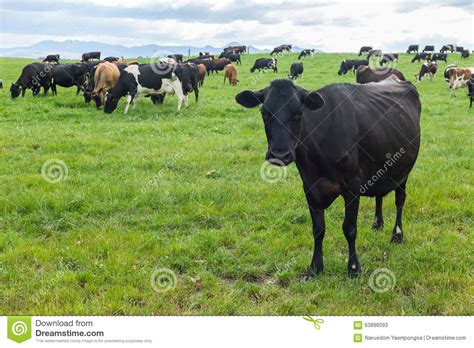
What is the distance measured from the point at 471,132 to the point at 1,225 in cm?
1289

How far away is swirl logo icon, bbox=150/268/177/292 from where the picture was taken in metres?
5.25

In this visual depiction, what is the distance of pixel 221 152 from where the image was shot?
11.4 metres

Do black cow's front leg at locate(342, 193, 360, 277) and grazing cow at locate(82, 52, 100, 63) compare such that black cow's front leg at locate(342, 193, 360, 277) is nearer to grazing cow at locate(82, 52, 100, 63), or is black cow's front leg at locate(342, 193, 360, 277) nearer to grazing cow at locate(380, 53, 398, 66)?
grazing cow at locate(380, 53, 398, 66)

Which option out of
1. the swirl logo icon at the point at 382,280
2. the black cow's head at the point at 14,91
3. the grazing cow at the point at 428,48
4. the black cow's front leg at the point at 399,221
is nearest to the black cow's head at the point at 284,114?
the swirl logo icon at the point at 382,280

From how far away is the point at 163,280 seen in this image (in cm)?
544

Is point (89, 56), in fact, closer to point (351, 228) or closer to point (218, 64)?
point (218, 64)

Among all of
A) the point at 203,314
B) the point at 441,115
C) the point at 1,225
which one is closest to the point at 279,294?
the point at 203,314

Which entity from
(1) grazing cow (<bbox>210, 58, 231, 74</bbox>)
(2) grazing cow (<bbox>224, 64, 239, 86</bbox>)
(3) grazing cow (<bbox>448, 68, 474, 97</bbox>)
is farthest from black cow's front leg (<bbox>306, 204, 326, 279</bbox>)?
(1) grazing cow (<bbox>210, 58, 231, 74</bbox>)

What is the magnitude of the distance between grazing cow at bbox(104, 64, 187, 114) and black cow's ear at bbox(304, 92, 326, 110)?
47.2 ft

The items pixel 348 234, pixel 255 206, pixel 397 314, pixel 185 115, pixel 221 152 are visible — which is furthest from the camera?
pixel 185 115

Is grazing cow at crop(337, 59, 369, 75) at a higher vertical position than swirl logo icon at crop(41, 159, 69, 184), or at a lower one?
higher

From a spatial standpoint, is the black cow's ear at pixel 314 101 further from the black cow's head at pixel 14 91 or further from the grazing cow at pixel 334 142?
the black cow's head at pixel 14 91

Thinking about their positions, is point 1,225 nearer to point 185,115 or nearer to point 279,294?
point 279,294

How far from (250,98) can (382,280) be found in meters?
2.64
